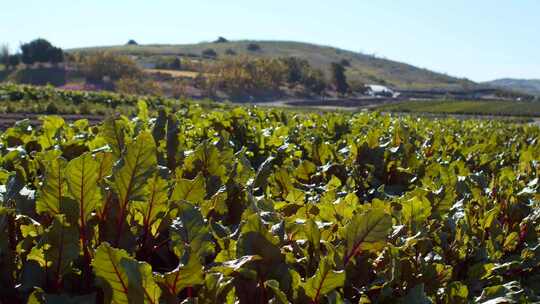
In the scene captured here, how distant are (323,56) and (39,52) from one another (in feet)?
364

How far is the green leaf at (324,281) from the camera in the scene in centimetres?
122

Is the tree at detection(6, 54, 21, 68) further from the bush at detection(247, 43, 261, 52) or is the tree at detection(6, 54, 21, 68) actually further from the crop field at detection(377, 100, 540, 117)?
the bush at detection(247, 43, 261, 52)

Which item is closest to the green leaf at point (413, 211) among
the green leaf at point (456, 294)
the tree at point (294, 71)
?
the green leaf at point (456, 294)

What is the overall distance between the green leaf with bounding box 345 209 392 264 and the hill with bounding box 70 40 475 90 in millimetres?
140904

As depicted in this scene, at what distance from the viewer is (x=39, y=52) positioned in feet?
287

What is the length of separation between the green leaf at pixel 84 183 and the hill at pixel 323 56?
141 m

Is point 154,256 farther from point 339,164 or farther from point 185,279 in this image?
point 339,164

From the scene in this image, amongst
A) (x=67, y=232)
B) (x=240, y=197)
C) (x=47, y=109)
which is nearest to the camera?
(x=67, y=232)

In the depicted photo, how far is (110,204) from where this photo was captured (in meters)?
1.46

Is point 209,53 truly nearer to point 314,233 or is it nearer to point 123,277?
point 314,233

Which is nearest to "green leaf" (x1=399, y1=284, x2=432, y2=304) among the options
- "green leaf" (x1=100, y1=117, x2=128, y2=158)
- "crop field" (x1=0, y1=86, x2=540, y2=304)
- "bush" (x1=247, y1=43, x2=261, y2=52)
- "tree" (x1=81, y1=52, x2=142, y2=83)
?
"crop field" (x1=0, y1=86, x2=540, y2=304)

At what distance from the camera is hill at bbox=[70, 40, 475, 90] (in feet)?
496

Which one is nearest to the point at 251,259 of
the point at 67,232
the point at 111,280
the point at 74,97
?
the point at 111,280

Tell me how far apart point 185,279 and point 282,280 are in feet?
0.94
